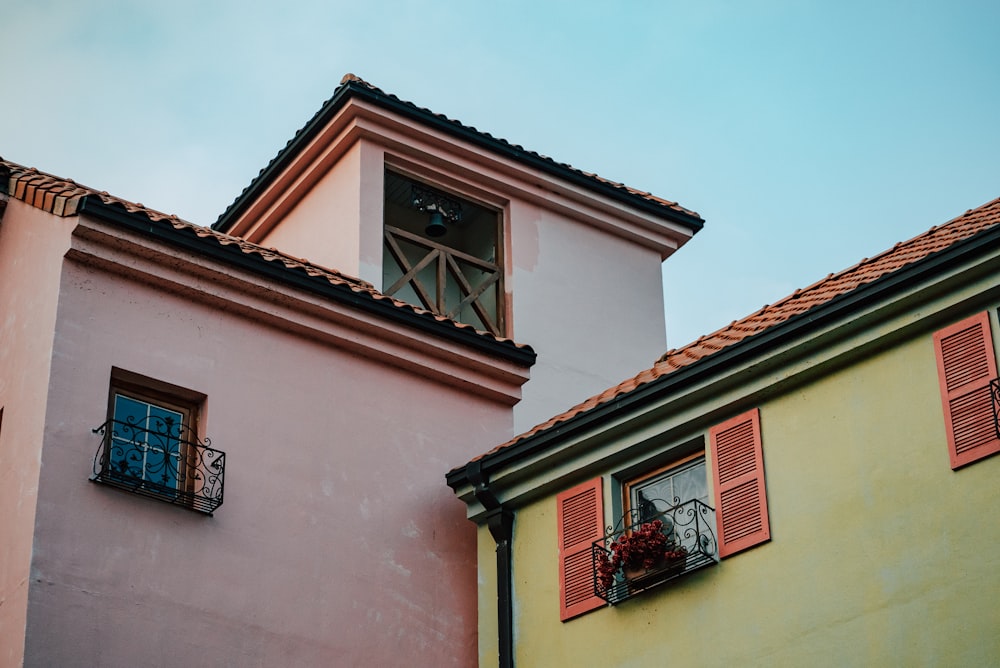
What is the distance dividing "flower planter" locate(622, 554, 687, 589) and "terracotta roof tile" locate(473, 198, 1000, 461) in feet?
5.54

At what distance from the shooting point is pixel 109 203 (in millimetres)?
16547

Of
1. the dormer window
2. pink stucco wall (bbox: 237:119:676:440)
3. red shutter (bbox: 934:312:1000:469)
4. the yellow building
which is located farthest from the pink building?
red shutter (bbox: 934:312:1000:469)

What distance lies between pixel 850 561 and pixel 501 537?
4319 mm

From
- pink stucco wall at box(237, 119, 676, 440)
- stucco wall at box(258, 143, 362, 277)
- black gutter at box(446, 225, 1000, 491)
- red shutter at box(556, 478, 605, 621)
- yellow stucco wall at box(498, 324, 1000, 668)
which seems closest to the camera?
yellow stucco wall at box(498, 324, 1000, 668)

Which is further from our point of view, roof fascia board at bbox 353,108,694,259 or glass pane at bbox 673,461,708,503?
roof fascia board at bbox 353,108,694,259

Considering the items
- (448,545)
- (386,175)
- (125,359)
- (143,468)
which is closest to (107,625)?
(143,468)

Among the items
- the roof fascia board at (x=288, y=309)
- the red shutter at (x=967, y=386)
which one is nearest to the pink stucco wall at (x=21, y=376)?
the roof fascia board at (x=288, y=309)

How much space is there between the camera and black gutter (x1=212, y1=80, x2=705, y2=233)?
898 inches

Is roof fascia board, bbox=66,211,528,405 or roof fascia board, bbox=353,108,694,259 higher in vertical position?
roof fascia board, bbox=353,108,694,259

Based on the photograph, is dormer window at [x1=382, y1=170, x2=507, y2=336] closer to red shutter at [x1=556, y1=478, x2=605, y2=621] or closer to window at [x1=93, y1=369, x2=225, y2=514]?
red shutter at [x1=556, y1=478, x2=605, y2=621]

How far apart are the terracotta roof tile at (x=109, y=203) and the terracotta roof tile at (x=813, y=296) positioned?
6.86 ft

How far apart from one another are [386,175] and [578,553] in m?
8.37

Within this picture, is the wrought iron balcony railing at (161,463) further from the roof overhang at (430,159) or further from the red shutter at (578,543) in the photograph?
the roof overhang at (430,159)

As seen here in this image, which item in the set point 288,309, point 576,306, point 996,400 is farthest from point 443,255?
point 996,400
